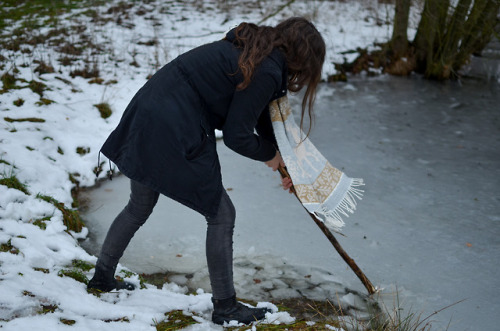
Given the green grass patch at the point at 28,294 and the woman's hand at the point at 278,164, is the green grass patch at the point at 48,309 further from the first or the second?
the woman's hand at the point at 278,164

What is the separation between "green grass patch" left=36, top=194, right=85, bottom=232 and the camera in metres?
3.38

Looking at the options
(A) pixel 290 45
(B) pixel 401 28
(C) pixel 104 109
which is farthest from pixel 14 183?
(B) pixel 401 28

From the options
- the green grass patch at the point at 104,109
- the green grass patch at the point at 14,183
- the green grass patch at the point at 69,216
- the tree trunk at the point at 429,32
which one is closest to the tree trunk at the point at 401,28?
the tree trunk at the point at 429,32

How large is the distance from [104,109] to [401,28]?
214 inches

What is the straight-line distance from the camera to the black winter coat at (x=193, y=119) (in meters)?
1.92

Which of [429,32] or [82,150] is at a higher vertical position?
[429,32]

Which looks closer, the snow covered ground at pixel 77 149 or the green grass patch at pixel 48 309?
the green grass patch at pixel 48 309

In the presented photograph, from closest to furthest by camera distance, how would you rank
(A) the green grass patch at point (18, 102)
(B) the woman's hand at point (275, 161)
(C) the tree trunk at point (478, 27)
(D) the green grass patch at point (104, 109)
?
(B) the woman's hand at point (275, 161)
(A) the green grass patch at point (18, 102)
(D) the green grass patch at point (104, 109)
(C) the tree trunk at point (478, 27)

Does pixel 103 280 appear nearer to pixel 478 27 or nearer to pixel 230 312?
pixel 230 312

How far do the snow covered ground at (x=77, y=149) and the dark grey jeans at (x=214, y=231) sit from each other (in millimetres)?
242

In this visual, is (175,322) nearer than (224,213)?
No

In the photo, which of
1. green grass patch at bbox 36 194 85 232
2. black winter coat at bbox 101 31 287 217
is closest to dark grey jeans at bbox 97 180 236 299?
black winter coat at bbox 101 31 287 217

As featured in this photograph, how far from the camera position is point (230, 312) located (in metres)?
2.22

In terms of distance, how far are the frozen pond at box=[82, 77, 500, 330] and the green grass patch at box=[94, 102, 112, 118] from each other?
3.74ft
